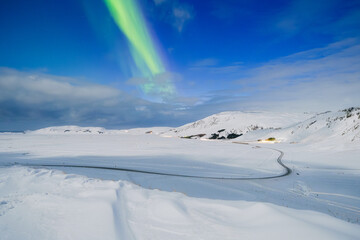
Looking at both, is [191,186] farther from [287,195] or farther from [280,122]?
[280,122]

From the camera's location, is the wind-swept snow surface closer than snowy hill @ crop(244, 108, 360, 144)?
Yes

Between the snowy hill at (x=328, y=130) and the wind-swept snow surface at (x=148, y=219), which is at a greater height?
the snowy hill at (x=328, y=130)

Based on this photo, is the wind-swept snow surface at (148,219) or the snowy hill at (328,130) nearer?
the wind-swept snow surface at (148,219)

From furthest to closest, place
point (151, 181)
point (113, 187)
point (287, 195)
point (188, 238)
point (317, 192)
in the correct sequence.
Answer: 1. point (151, 181)
2. point (317, 192)
3. point (287, 195)
4. point (113, 187)
5. point (188, 238)

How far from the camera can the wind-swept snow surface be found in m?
4.45

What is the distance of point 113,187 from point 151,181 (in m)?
4.75

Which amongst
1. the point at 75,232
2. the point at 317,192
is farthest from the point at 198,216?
the point at 317,192

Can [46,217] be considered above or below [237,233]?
above

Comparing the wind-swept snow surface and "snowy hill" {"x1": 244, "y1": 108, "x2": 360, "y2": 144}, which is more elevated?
"snowy hill" {"x1": 244, "y1": 108, "x2": 360, "y2": 144}

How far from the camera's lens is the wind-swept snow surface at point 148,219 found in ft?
14.6

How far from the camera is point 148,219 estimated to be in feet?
17.4

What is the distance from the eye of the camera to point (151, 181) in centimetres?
1243

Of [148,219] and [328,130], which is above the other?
[328,130]

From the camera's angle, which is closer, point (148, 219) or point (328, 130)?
point (148, 219)
